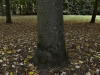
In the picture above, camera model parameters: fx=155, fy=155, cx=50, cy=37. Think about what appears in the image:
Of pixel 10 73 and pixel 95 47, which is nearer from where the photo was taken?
pixel 10 73

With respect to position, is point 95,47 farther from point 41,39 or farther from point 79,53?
point 41,39

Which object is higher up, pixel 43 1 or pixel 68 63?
pixel 43 1

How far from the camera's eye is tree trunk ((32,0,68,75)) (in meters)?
3.25

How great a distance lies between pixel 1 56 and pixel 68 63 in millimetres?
1806

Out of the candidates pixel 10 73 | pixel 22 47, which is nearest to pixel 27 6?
pixel 22 47

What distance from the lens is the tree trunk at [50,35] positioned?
3.25m

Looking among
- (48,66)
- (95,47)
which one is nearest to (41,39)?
(48,66)

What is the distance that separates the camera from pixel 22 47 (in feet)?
15.8

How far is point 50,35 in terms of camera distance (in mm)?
3340

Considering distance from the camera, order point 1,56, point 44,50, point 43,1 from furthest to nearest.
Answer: point 1,56, point 44,50, point 43,1

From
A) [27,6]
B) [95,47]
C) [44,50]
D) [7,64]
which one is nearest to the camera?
[44,50]

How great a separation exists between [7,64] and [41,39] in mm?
1044

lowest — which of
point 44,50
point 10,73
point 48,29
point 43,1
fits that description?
point 10,73

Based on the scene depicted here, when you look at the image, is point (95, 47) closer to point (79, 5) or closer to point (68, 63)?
point (68, 63)
